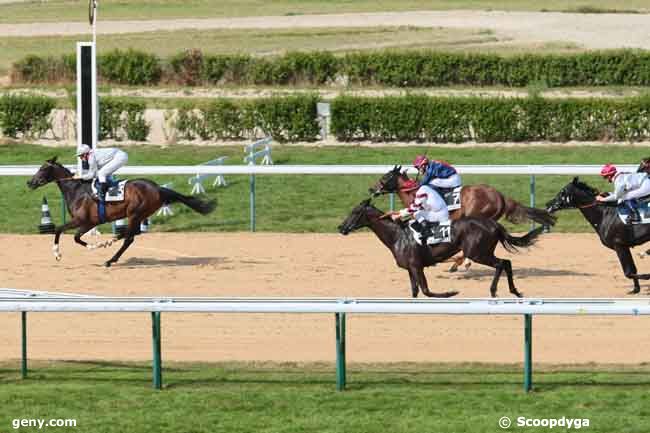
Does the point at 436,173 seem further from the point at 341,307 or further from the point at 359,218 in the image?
the point at 341,307

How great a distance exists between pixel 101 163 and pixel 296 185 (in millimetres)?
5582

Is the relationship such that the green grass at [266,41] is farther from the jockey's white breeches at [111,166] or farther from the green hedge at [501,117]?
the jockey's white breeches at [111,166]

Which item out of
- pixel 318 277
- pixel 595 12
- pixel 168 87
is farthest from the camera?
pixel 595 12

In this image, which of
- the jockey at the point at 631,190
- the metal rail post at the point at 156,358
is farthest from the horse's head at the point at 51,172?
the metal rail post at the point at 156,358

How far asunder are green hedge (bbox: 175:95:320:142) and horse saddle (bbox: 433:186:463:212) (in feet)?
33.3

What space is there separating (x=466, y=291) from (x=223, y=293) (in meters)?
2.22

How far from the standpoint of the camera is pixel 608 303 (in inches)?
395

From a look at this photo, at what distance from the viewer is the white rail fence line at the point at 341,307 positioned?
9.68 metres

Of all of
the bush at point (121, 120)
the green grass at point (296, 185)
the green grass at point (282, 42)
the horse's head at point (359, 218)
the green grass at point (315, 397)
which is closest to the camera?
the green grass at point (315, 397)

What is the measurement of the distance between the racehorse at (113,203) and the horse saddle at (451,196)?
110 inches

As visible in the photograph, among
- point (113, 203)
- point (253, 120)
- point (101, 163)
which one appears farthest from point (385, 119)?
point (113, 203)

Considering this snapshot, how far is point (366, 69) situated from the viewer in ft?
102

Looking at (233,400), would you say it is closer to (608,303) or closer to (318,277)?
(608,303)

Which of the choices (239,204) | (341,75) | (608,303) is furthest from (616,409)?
(341,75)
